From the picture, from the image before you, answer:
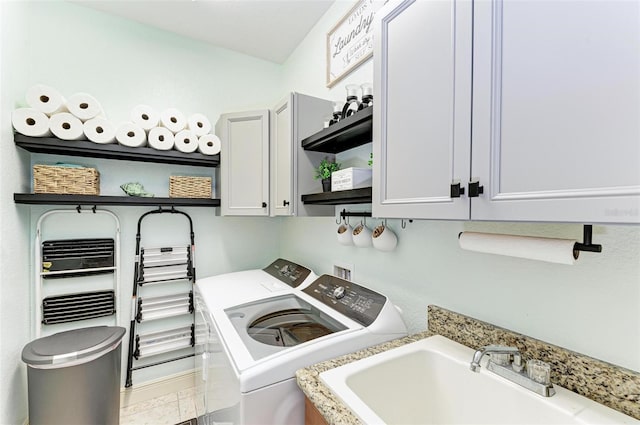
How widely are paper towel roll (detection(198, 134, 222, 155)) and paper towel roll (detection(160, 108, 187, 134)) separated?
166 mm

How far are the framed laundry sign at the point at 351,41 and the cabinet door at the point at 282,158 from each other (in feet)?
1.46

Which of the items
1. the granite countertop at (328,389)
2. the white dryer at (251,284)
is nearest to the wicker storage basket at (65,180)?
the white dryer at (251,284)

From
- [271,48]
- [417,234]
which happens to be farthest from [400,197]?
[271,48]

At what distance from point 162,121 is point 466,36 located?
2.04 m

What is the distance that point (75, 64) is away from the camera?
81.7 inches

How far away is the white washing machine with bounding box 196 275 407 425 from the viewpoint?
1.05 meters

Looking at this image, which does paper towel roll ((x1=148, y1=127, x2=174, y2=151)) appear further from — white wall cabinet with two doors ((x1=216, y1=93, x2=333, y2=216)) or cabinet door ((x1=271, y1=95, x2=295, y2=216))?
cabinet door ((x1=271, y1=95, x2=295, y2=216))

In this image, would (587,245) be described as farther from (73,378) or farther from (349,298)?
(73,378)

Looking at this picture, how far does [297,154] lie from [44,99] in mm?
1601

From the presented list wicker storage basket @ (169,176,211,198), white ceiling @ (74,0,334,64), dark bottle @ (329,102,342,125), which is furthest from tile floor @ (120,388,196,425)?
white ceiling @ (74,0,334,64)

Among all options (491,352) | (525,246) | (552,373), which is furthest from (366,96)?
(552,373)

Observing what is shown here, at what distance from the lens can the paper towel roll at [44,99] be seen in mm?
1707

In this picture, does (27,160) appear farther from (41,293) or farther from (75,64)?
(41,293)

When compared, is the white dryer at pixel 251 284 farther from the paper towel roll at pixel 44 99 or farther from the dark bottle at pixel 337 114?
the paper towel roll at pixel 44 99
